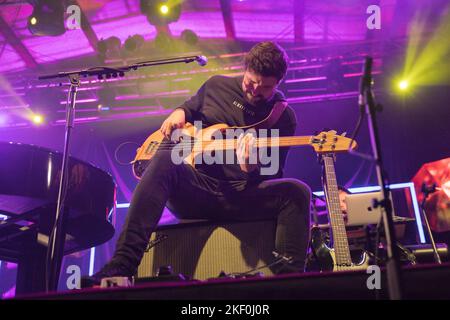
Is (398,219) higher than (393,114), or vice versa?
(393,114)

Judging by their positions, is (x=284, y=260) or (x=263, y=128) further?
(x=263, y=128)

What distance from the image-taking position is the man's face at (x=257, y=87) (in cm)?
318

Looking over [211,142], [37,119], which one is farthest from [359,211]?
[37,119]

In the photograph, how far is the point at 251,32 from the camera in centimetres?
795

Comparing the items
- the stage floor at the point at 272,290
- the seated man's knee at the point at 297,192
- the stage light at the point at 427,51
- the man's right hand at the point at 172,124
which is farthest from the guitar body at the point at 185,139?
the stage light at the point at 427,51

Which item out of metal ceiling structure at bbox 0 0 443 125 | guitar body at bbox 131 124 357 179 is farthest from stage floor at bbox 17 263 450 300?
metal ceiling structure at bbox 0 0 443 125

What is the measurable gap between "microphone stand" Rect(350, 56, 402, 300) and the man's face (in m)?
1.41

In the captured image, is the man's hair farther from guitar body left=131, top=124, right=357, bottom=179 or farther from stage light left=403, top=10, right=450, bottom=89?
stage light left=403, top=10, right=450, bottom=89

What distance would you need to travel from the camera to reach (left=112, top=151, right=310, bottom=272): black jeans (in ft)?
7.96

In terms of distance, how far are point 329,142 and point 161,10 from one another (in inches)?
150

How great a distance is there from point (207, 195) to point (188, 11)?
539cm
